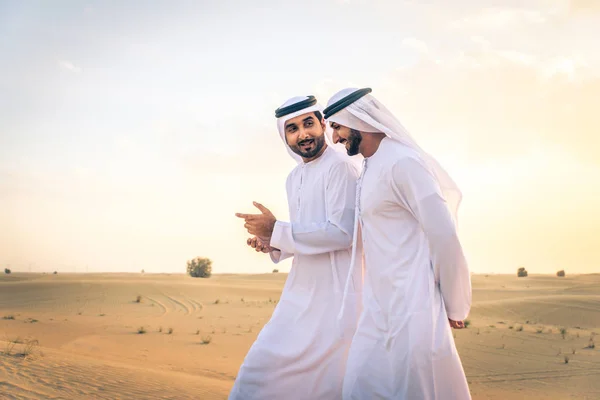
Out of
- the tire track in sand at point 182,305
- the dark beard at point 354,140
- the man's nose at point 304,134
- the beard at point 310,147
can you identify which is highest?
the man's nose at point 304,134

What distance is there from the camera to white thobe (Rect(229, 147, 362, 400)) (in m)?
4.27

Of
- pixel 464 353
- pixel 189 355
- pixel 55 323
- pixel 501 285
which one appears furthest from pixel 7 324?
pixel 501 285

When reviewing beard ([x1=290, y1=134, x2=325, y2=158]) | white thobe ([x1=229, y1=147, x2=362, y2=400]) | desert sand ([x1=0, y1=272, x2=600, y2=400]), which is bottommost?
desert sand ([x1=0, y1=272, x2=600, y2=400])

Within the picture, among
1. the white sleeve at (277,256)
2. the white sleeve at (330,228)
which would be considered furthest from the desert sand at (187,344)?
the white sleeve at (330,228)

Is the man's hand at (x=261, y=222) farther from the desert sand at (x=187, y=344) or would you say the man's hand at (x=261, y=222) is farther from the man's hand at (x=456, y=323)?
the desert sand at (x=187, y=344)

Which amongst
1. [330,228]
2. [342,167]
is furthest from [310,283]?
[342,167]

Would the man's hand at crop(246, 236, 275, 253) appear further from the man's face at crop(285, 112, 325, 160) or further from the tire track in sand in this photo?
the tire track in sand

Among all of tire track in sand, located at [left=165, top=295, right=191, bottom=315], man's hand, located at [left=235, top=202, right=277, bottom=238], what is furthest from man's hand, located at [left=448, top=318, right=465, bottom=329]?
tire track in sand, located at [left=165, top=295, right=191, bottom=315]

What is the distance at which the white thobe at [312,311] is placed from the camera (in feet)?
14.0

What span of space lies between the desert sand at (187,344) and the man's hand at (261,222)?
12.7 ft

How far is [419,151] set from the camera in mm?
3598

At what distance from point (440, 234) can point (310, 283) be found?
1500 mm

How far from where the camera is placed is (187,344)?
13.4 m

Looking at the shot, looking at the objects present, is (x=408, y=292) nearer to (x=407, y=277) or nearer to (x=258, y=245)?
(x=407, y=277)
